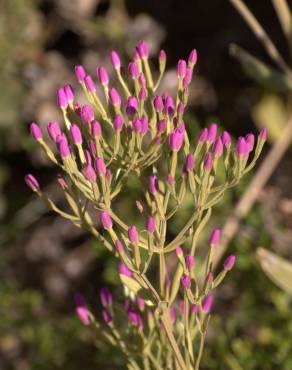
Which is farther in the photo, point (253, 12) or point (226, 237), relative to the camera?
point (253, 12)

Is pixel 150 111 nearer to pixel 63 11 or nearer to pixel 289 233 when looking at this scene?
pixel 289 233

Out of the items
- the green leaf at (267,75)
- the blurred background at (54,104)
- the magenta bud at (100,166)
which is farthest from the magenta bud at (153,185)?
the blurred background at (54,104)

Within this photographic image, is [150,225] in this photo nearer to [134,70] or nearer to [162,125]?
[162,125]

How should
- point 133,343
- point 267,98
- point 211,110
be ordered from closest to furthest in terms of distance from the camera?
point 133,343 → point 267,98 → point 211,110

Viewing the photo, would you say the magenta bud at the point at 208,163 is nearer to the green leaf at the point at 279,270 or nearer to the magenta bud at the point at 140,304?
the magenta bud at the point at 140,304

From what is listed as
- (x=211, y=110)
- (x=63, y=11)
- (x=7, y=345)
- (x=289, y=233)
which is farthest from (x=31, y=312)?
(x=63, y=11)

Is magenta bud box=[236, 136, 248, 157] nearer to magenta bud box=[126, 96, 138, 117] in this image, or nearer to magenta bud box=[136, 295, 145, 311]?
magenta bud box=[126, 96, 138, 117]
